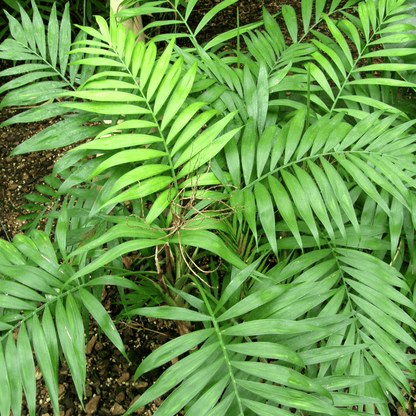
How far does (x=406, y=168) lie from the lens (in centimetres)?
79

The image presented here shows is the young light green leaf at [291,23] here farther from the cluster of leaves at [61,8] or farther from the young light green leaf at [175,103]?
the cluster of leaves at [61,8]

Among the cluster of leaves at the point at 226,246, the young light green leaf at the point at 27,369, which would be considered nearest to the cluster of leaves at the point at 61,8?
the cluster of leaves at the point at 226,246

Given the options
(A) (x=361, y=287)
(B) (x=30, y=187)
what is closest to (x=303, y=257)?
(A) (x=361, y=287)

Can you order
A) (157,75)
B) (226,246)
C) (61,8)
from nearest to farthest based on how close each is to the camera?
(226,246) → (157,75) → (61,8)

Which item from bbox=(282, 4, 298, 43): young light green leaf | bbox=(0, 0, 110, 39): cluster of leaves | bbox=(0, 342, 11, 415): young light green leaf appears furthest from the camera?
bbox=(0, 0, 110, 39): cluster of leaves

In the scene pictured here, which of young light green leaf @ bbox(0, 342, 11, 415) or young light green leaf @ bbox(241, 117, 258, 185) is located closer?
young light green leaf @ bbox(0, 342, 11, 415)

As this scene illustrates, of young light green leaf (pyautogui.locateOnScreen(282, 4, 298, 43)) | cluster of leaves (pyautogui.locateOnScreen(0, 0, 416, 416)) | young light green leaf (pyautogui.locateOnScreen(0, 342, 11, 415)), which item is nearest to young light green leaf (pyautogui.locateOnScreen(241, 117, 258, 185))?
cluster of leaves (pyautogui.locateOnScreen(0, 0, 416, 416))

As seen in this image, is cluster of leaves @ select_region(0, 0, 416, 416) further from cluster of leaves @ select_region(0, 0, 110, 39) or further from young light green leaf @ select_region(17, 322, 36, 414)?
cluster of leaves @ select_region(0, 0, 110, 39)

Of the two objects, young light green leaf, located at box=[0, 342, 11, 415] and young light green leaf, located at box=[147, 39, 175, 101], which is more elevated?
young light green leaf, located at box=[147, 39, 175, 101]

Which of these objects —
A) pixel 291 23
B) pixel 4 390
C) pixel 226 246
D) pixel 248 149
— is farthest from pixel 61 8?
pixel 4 390

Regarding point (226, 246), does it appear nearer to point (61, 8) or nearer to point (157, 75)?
point (157, 75)

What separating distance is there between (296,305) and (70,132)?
620 millimetres

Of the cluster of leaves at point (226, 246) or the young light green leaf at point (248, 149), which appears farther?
the young light green leaf at point (248, 149)

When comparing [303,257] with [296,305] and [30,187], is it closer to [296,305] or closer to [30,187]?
[296,305]
